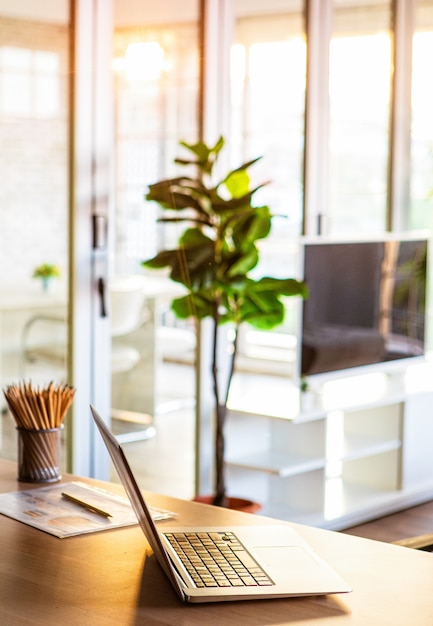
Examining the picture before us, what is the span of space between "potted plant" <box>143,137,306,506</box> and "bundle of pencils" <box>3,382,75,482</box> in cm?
165

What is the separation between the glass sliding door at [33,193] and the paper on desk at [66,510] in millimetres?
1542

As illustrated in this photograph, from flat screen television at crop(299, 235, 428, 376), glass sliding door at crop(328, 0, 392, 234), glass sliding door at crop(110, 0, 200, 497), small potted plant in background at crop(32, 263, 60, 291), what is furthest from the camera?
glass sliding door at crop(328, 0, 392, 234)

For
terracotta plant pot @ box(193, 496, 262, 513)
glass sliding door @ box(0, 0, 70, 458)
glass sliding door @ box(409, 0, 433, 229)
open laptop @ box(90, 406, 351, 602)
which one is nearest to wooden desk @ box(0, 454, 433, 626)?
open laptop @ box(90, 406, 351, 602)

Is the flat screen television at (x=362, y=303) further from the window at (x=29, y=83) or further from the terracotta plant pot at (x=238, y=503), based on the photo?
the window at (x=29, y=83)

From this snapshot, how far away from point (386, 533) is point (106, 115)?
Result: 210 cm

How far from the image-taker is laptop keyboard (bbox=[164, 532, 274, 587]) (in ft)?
4.73

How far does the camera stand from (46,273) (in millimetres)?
3523

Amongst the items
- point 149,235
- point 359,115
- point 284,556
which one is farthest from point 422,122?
point 284,556

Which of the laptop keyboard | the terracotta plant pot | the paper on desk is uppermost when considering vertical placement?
the laptop keyboard

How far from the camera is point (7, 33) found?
332 centimetres

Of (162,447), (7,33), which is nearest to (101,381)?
(162,447)

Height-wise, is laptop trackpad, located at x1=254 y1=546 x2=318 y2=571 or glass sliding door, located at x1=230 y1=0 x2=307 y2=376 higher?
glass sliding door, located at x1=230 y1=0 x2=307 y2=376

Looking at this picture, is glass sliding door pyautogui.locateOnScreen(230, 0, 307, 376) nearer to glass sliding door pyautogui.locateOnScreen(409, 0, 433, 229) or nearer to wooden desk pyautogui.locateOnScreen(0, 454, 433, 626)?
glass sliding door pyautogui.locateOnScreen(409, 0, 433, 229)

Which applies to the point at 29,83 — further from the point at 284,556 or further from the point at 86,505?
the point at 284,556
